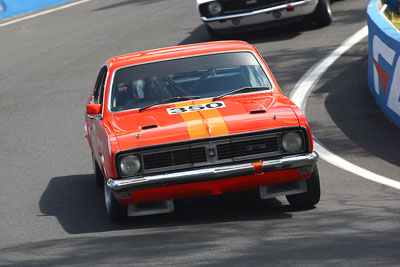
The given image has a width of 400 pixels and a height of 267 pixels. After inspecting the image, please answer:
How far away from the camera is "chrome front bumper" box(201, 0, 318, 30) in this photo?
16558 millimetres

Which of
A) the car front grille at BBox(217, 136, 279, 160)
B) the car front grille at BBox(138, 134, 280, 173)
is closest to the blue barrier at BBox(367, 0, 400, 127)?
the car front grille at BBox(217, 136, 279, 160)

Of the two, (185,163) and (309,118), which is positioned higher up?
(185,163)

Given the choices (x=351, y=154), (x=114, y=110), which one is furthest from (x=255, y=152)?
(x=351, y=154)

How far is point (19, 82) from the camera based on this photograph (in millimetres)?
16750

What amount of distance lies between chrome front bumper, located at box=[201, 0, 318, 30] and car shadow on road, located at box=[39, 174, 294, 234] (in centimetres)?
846

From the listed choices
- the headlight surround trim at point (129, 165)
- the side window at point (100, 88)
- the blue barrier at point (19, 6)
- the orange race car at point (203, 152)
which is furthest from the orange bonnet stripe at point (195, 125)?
the blue barrier at point (19, 6)

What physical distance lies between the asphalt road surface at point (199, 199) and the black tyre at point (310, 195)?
0.11 meters

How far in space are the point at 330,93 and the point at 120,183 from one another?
6.52 meters

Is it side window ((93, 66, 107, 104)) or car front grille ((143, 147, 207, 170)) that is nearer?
car front grille ((143, 147, 207, 170))

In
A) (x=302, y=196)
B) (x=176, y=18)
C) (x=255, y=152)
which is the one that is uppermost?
(x=255, y=152)

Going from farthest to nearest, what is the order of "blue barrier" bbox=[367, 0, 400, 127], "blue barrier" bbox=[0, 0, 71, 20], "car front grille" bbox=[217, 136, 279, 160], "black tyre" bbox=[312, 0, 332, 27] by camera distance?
"blue barrier" bbox=[0, 0, 71, 20] < "black tyre" bbox=[312, 0, 332, 27] < "blue barrier" bbox=[367, 0, 400, 127] < "car front grille" bbox=[217, 136, 279, 160]

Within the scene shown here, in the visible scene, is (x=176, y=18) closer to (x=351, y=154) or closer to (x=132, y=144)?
(x=351, y=154)

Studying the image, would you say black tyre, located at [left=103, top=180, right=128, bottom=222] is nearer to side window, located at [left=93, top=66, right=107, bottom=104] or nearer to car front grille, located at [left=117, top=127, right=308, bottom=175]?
car front grille, located at [left=117, top=127, right=308, bottom=175]

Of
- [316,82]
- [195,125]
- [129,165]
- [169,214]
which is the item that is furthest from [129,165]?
[316,82]
